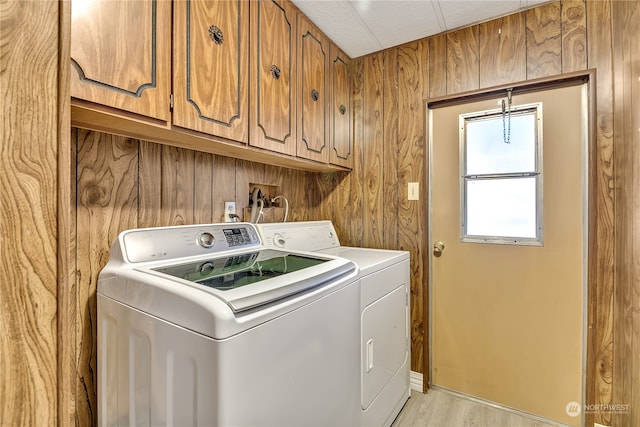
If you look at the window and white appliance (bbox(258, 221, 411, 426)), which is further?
the window

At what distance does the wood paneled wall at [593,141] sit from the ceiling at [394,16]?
0.10 metres

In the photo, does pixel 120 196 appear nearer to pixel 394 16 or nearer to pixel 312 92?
pixel 312 92

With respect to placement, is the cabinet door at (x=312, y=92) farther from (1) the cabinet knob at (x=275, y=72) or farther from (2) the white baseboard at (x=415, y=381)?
(2) the white baseboard at (x=415, y=381)

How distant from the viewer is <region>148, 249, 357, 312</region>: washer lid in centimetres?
77

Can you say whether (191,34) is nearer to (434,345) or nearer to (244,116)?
(244,116)

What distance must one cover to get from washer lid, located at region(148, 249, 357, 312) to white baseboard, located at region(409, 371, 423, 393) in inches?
48.7

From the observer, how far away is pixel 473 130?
186cm

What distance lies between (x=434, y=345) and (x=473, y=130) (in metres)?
1.44

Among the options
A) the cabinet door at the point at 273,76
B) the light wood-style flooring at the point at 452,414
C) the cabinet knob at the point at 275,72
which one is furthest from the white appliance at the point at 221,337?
the cabinet knob at the point at 275,72

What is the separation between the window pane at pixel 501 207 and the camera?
1.70m

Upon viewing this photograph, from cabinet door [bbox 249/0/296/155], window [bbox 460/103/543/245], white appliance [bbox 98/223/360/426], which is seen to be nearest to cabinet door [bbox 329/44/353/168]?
cabinet door [bbox 249/0/296/155]

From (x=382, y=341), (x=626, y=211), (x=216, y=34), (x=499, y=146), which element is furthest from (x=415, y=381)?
(x=216, y=34)

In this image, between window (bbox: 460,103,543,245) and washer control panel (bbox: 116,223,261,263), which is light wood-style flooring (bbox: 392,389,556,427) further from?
washer control panel (bbox: 116,223,261,263)

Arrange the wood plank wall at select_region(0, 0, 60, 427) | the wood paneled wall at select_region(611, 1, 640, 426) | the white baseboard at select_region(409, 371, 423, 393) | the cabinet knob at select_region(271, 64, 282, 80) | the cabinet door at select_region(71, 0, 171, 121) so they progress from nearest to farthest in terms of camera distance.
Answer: the wood plank wall at select_region(0, 0, 60, 427) → the cabinet door at select_region(71, 0, 171, 121) → the wood paneled wall at select_region(611, 1, 640, 426) → the cabinet knob at select_region(271, 64, 282, 80) → the white baseboard at select_region(409, 371, 423, 393)
